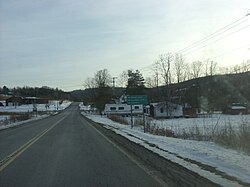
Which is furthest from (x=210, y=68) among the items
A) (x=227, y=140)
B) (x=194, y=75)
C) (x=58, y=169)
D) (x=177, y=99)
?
(x=58, y=169)

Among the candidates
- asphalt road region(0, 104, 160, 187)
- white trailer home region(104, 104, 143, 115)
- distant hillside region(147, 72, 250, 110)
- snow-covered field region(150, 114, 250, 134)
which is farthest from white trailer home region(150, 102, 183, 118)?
asphalt road region(0, 104, 160, 187)

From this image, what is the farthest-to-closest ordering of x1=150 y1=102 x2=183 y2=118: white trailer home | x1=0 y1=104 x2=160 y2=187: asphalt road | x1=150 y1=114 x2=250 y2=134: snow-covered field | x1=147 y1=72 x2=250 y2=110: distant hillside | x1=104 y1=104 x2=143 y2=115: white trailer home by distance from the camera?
x1=104 y1=104 x2=143 y2=115: white trailer home < x1=147 y1=72 x2=250 y2=110: distant hillside < x1=150 y1=102 x2=183 y2=118: white trailer home < x1=150 y1=114 x2=250 y2=134: snow-covered field < x1=0 y1=104 x2=160 y2=187: asphalt road

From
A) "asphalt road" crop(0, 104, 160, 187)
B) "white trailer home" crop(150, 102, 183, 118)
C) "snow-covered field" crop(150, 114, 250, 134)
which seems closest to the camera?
"asphalt road" crop(0, 104, 160, 187)

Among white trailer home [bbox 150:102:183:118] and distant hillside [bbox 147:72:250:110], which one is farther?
distant hillside [bbox 147:72:250:110]

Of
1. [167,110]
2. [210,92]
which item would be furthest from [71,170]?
[210,92]

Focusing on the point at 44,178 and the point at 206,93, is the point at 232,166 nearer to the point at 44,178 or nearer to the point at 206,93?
the point at 44,178

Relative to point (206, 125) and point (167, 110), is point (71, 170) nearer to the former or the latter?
point (206, 125)

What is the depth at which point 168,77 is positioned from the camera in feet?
331

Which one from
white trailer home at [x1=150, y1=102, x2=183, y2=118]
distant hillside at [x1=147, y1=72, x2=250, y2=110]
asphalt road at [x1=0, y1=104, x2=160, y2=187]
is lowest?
asphalt road at [x1=0, y1=104, x2=160, y2=187]

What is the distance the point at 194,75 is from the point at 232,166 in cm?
10189

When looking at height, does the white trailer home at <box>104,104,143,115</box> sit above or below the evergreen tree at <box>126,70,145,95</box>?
below

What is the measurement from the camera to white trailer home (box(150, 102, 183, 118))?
300 feet

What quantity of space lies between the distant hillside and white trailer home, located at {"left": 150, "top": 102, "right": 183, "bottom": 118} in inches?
125

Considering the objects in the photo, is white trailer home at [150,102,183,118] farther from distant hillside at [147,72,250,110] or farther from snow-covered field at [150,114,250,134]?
snow-covered field at [150,114,250,134]
